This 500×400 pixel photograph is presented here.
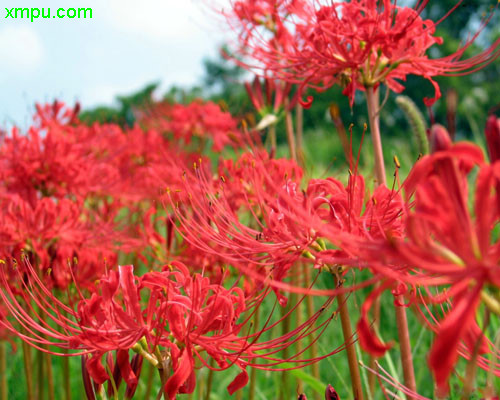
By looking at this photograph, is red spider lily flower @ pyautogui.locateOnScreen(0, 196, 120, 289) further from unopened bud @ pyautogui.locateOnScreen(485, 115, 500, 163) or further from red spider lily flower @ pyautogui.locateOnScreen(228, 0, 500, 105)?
unopened bud @ pyautogui.locateOnScreen(485, 115, 500, 163)

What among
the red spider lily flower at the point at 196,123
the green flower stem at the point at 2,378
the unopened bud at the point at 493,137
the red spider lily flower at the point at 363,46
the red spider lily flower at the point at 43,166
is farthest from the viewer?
the red spider lily flower at the point at 196,123

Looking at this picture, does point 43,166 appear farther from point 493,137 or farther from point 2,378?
point 493,137

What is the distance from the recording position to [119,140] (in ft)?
11.6

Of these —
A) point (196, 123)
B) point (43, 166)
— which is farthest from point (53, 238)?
point (196, 123)

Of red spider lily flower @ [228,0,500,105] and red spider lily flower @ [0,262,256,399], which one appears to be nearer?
red spider lily flower @ [0,262,256,399]

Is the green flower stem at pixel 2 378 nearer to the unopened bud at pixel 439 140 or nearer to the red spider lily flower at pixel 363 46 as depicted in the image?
the red spider lily flower at pixel 363 46

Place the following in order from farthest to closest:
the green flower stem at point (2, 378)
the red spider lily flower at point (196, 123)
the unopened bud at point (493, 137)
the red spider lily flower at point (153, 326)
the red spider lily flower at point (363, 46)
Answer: the red spider lily flower at point (196, 123)
the green flower stem at point (2, 378)
the red spider lily flower at point (363, 46)
the red spider lily flower at point (153, 326)
the unopened bud at point (493, 137)

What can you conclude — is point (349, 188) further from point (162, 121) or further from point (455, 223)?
point (162, 121)

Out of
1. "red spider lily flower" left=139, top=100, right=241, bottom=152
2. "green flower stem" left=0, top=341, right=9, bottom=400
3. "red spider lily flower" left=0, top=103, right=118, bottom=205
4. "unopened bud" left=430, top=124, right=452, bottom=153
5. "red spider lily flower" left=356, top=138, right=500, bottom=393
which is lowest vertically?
"green flower stem" left=0, top=341, right=9, bottom=400

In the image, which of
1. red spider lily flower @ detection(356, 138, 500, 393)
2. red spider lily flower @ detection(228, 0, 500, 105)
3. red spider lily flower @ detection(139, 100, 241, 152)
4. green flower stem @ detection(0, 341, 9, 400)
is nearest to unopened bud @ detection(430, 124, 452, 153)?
red spider lily flower @ detection(356, 138, 500, 393)

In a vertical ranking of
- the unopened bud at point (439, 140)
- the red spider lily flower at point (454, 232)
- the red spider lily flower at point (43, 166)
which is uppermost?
the red spider lily flower at point (43, 166)

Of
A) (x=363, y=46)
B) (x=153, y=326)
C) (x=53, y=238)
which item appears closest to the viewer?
(x=153, y=326)

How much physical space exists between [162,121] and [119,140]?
67 centimetres

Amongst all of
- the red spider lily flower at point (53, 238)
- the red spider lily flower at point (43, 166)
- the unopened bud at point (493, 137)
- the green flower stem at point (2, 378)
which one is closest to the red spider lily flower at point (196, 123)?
the red spider lily flower at point (43, 166)
